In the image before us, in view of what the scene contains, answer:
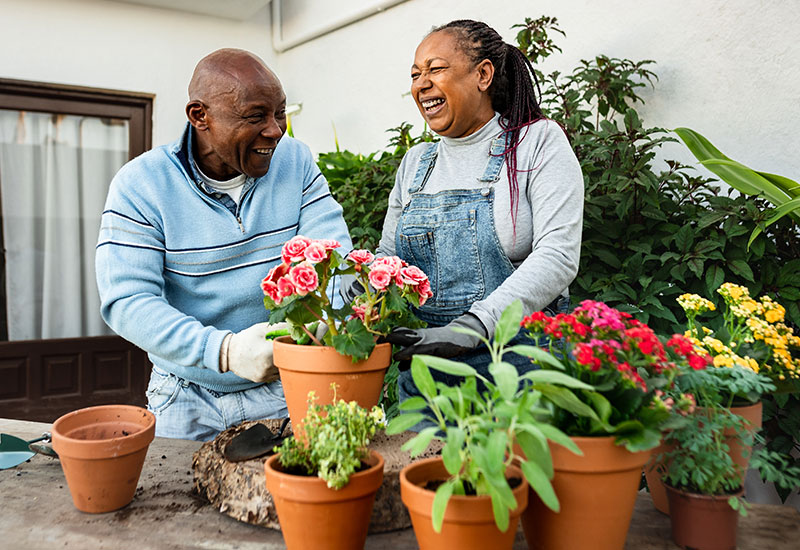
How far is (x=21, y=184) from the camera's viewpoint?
15.9 feet

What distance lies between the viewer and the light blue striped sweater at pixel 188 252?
148 cm

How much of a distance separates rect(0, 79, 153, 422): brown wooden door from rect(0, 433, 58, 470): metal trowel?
3.67m

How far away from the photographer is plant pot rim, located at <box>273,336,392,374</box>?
3.85 ft

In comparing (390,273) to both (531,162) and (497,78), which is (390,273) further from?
(497,78)

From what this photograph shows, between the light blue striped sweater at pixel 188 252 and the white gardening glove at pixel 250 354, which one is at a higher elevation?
the light blue striped sweater at pixel 188 252

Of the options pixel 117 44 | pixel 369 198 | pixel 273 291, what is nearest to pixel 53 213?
pixel 117 44

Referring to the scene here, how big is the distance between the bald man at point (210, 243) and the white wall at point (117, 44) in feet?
12.1

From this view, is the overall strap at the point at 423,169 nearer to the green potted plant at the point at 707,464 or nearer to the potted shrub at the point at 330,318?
the potted shrub at the point at 330,318

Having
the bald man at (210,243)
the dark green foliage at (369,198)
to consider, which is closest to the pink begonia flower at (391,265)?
the bald man at (210,243)

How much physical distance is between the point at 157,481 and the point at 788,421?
1.85 m

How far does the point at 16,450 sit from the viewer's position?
148 centimetres

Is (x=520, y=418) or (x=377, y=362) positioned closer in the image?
(x=520, y=418)

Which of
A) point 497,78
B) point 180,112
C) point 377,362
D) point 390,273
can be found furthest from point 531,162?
point 180,112

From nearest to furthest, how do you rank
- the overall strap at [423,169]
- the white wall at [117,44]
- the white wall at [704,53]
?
the overall strap at [423,169] → the white wall at [704,53] → the white wall at [117,44]
